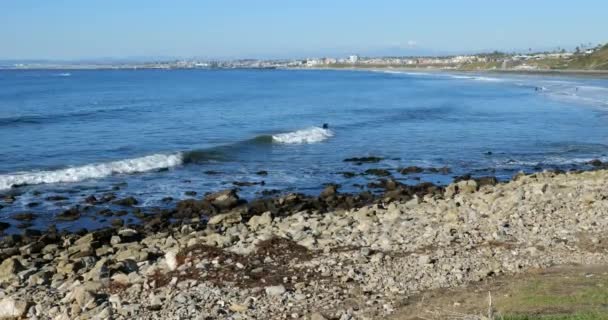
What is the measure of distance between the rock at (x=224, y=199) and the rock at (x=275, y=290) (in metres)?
10.3

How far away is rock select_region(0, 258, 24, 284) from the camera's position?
41.9 feet

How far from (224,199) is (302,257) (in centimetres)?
929

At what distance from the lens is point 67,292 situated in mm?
11367

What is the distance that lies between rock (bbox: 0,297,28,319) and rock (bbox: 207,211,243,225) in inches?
308

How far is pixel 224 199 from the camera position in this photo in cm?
2103

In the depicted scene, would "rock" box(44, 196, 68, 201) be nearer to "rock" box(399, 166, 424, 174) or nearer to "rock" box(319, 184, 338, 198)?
"rock" box(319, 184, 338, 198)

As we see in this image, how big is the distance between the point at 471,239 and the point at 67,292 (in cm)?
737

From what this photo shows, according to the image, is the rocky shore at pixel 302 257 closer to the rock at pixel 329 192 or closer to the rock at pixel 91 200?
the rock at pixel 91 200

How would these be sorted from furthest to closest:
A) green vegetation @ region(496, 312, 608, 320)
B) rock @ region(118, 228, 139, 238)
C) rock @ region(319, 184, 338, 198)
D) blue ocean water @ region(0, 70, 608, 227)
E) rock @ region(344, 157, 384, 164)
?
rock @ region(344, 157, 384, 164)
blue ocean water @ region(0, 70, 608, 227)
rock @ region(319, 184, 338, 198)
rock @ region(118, 228, 139, 238)
green vegetation @ region(496, 312, 608, 320)

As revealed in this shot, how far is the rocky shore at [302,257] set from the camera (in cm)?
995

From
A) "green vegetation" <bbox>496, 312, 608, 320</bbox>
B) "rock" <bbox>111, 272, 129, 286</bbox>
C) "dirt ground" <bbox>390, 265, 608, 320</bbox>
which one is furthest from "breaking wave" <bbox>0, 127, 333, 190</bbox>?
"green vegetation" <bbox>496, 312, 608, 320</bbox>

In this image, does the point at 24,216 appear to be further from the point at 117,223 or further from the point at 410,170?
the point at 410,170

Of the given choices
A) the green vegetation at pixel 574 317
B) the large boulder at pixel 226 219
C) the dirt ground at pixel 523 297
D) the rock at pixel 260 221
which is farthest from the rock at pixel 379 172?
the green vegetation at pixel 574 317

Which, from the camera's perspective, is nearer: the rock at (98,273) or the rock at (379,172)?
the rock at (98,273)
